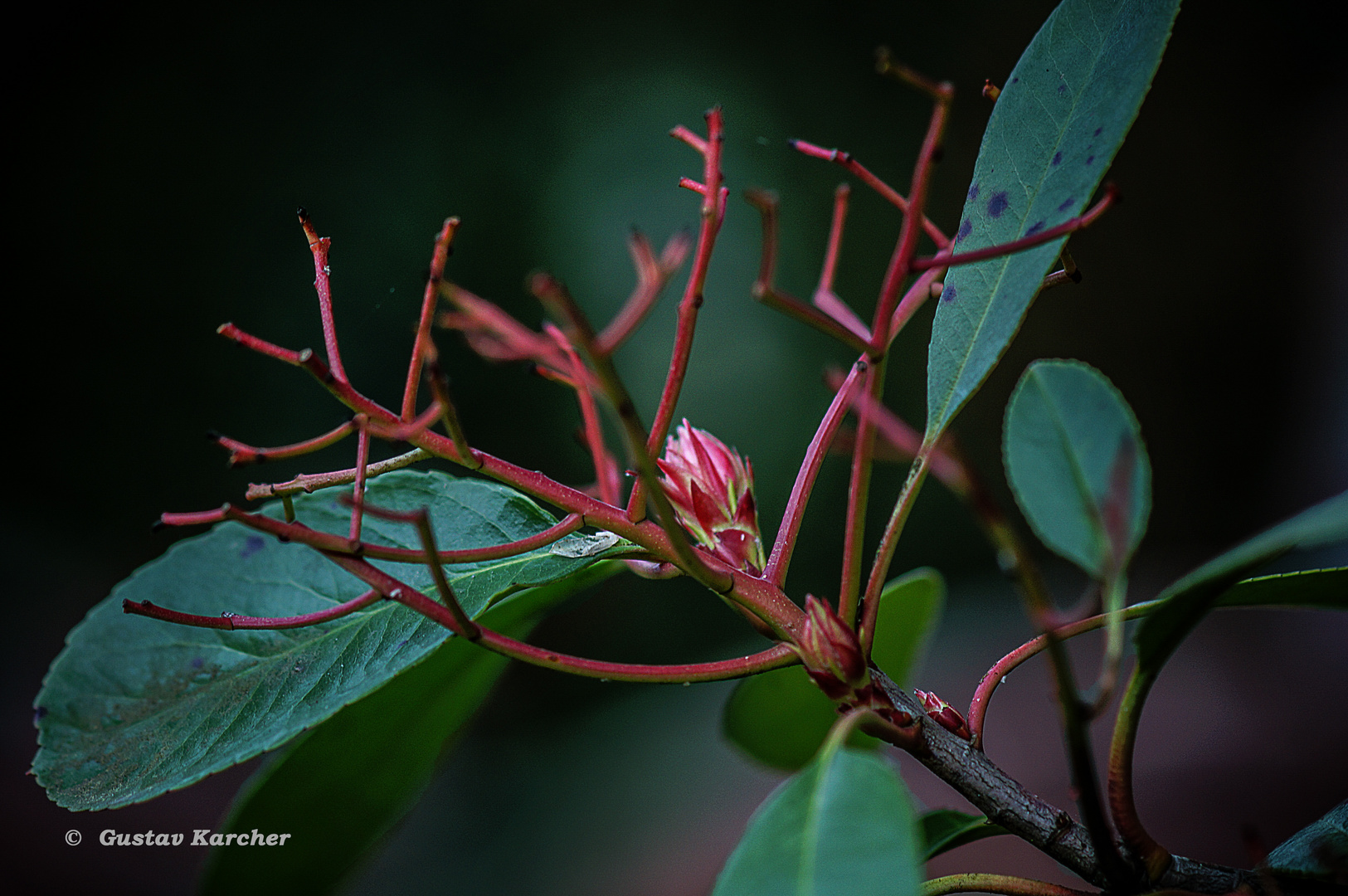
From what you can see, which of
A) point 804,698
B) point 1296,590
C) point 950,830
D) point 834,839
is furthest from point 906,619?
point 834,839

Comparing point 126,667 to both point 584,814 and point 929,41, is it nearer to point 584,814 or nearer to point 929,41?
point 584,814

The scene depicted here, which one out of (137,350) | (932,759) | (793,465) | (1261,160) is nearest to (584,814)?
(793,465)

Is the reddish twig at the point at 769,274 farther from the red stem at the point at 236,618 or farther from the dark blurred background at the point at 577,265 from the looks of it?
the dark blurred background at the point at 577,265

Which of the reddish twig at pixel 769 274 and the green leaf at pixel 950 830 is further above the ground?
the reddish twig at pixel 769 274

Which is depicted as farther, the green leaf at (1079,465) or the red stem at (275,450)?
the red stem at (275,450)

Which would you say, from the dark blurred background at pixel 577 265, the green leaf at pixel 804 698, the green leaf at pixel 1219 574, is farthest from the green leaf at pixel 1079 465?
the dark blurred background at pixel 577 265

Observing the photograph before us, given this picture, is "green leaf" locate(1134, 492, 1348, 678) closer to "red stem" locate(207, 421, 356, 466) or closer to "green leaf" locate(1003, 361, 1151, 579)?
"green leaf" locate(1003, 361, 1151, 579)

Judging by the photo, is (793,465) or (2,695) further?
(793,465)

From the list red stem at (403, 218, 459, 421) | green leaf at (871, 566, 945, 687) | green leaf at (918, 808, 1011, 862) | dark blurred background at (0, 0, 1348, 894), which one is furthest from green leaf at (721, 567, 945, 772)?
dark blurred background at (0, 0, 1348, 894)
